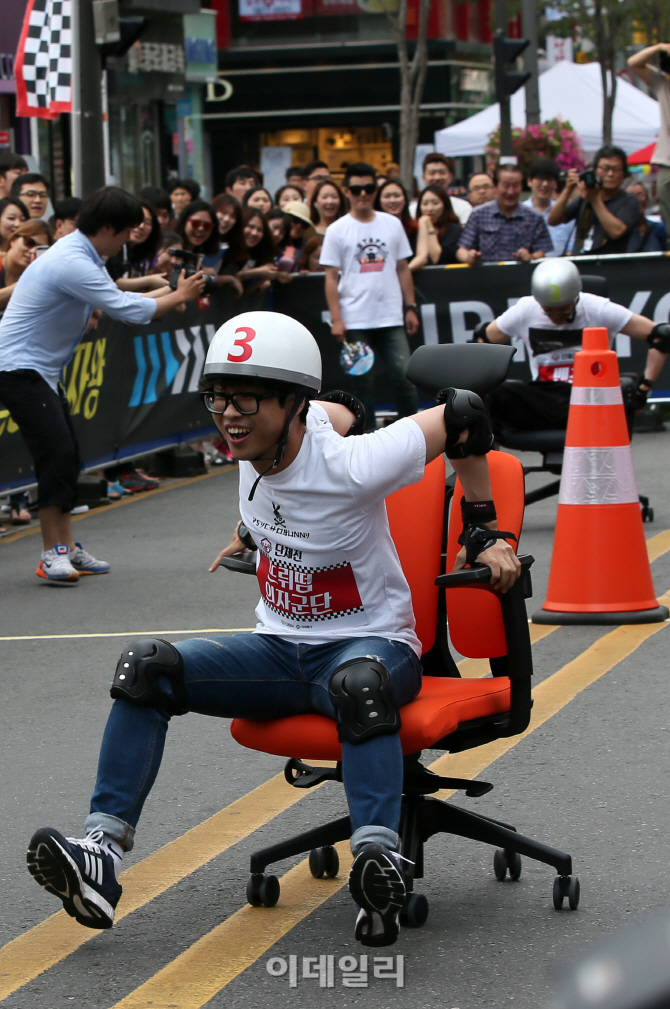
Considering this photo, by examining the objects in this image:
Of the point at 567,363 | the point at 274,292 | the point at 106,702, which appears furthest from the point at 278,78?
the point at 106,702

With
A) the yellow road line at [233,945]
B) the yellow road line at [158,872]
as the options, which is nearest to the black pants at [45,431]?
the yellow road line at [158,872]

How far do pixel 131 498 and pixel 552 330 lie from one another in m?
3.58

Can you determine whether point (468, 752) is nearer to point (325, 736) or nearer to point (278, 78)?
point (325, 736)

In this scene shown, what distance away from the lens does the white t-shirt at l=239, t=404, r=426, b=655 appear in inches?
136

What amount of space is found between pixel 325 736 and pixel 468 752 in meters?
1.45

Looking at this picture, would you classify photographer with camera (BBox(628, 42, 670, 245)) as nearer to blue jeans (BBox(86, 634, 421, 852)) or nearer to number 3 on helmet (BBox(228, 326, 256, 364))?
number 3 on helmet (BBox(228, 326, 256, 364))

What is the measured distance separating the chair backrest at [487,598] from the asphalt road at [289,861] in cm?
56

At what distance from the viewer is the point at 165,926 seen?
3.50 meters

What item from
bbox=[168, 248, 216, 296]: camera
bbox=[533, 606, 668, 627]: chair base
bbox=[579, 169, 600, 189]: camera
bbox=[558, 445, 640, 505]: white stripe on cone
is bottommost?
bbox=[533, 606, 668, 627]: chair base

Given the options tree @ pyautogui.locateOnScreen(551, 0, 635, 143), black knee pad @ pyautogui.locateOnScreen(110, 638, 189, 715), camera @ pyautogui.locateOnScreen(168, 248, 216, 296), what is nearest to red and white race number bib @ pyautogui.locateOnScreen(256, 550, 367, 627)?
black knee pad @ pyautogui.locateOnScreen(110, 638, 189, 715)

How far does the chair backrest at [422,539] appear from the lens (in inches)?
149

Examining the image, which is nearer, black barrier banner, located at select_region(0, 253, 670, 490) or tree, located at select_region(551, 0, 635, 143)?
black barrier banner, located at select_region(0, 253, 670, 490)

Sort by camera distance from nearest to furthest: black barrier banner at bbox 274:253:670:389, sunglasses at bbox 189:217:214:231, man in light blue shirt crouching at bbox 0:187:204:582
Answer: man in light blue shirt crouching at bbox 0:187:204:582, sunglasses at bbox 189:217:214:231, black barrier banner at bbox 274:253:670:389

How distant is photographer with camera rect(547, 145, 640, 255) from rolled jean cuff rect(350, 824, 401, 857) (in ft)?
32.6
